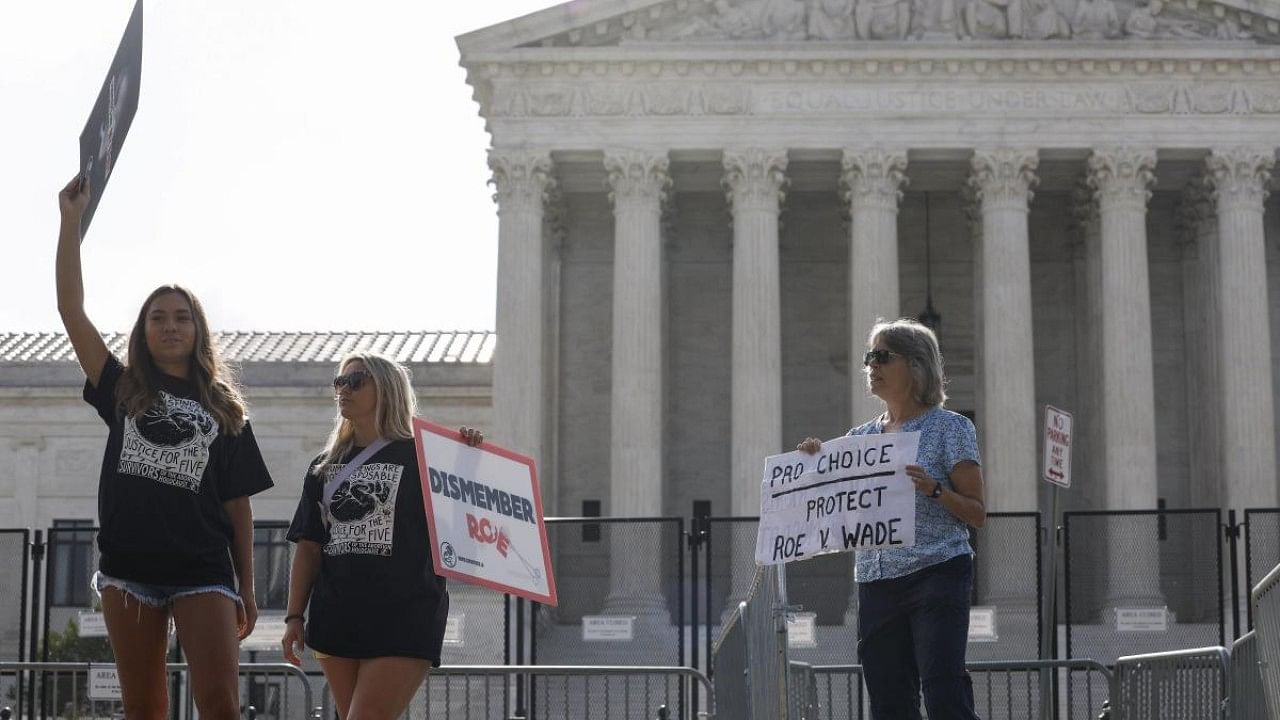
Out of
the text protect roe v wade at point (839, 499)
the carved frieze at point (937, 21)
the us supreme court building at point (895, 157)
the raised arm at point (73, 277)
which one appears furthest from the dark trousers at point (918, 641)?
the carved frieze at point (937, 21)

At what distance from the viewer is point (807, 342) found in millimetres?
47969

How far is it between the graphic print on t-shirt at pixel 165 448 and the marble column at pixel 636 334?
100 ft

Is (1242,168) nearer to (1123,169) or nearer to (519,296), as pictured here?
(1123,169)

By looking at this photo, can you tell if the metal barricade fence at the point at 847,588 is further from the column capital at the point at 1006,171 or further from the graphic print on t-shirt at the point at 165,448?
the graphic print on t-shirt at the point at 165,448

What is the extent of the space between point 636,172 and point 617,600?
35.6 ft

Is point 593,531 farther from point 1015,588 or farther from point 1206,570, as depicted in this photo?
point 1206,570

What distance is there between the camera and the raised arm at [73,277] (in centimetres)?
966

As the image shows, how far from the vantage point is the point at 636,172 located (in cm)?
4203

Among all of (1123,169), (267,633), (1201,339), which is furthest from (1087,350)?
(267,633)

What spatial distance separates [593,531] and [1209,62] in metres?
17.0

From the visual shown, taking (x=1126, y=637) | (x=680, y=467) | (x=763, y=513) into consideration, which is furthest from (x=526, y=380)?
(x=763, y=513)

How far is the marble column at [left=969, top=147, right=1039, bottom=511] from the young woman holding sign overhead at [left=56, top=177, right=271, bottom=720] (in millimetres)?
32001

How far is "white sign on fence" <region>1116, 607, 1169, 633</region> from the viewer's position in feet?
96.6

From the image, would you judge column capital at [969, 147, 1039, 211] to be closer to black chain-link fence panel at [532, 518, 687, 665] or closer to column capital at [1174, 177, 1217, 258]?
column capital at [1174, 177, 1217, 258]
